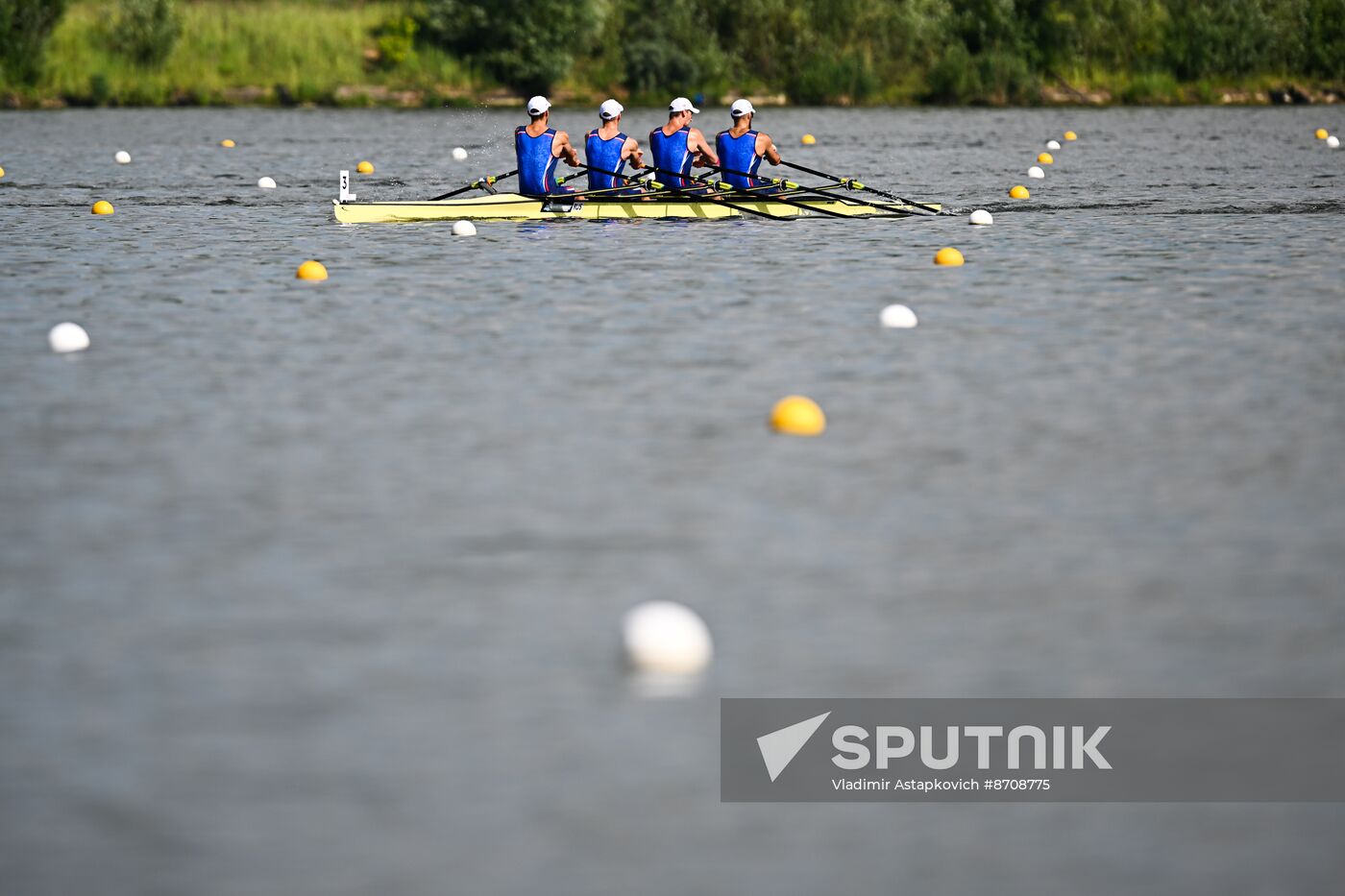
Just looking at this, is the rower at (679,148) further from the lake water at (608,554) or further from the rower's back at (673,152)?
the lake water at (608,554)

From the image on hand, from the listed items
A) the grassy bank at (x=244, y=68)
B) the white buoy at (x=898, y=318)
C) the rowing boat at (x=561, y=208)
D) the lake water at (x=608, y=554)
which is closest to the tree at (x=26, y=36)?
the grassy bank at (x=244, y=68)

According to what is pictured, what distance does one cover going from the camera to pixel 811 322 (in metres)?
14.2

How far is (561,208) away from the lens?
71.8ft

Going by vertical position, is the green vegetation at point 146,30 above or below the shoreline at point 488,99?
above

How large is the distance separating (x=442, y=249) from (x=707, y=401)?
924 cm

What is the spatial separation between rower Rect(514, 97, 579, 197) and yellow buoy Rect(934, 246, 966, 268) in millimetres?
4882

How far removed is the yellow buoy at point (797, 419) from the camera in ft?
32.9

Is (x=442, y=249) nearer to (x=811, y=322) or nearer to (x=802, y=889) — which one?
(x=811, y=322)

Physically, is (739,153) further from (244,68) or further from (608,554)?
(244,68)

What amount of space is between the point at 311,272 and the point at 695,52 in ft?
140

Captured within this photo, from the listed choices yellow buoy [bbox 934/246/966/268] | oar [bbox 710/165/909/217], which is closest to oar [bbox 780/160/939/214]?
oar [bbox 710/165/909/217]

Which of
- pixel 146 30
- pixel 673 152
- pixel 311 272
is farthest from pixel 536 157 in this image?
pixel 146 30

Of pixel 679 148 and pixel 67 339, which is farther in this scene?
pixel 679 148

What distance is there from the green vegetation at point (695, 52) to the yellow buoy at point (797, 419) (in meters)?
46.8
